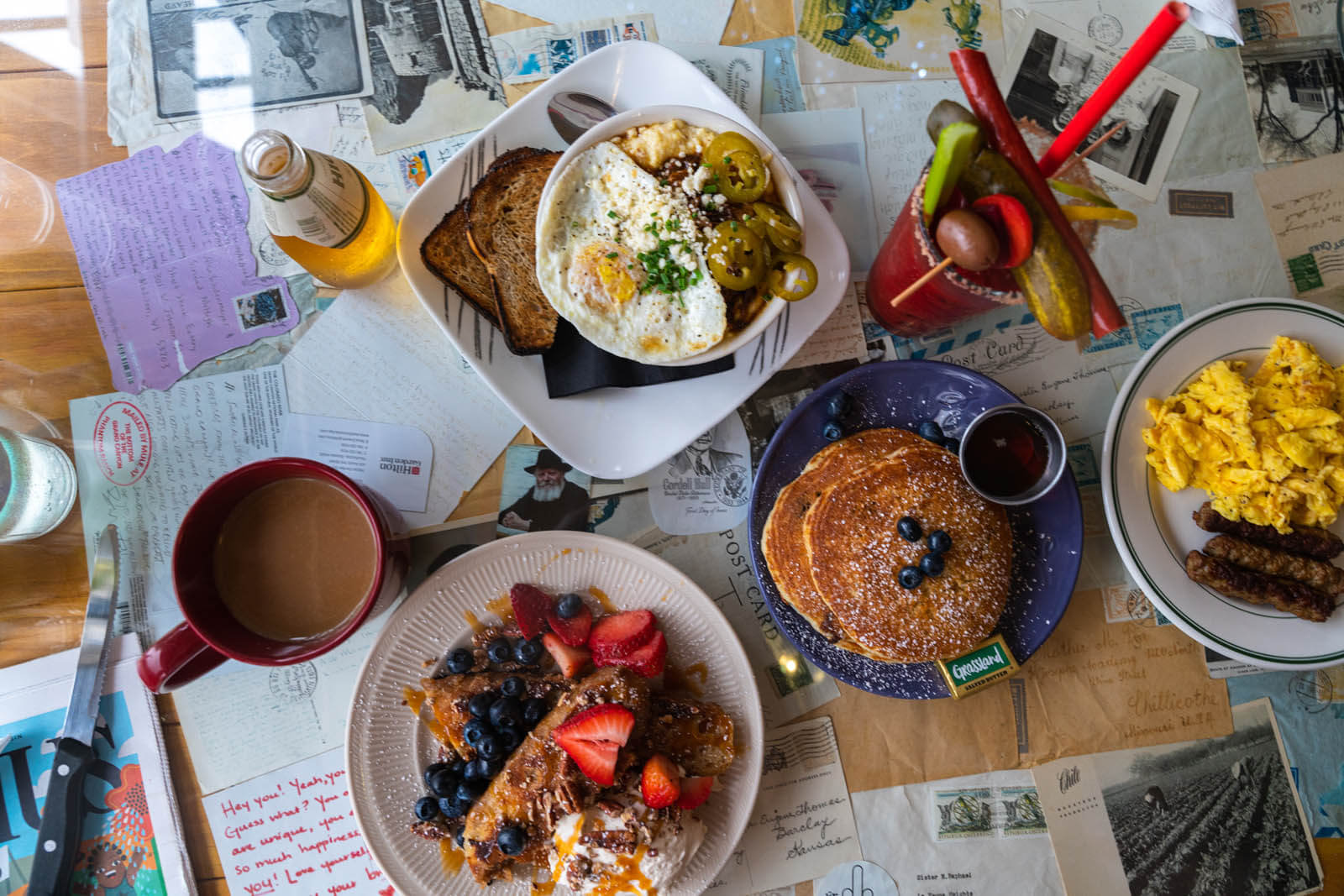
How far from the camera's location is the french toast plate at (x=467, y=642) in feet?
4.38

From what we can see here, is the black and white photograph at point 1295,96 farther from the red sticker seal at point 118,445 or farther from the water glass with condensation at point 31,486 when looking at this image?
the water glass with condensation at point 31,486

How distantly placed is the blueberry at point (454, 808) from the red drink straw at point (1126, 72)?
1.41 meters

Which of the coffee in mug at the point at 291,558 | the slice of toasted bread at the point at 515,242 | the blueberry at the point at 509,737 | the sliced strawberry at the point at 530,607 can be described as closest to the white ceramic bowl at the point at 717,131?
the slice of toasted bread at the point at 515,242

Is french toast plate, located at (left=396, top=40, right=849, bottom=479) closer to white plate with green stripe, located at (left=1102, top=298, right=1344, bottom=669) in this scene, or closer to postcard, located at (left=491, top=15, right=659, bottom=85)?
postcard, located at (left=491, top=15, right=659, bottom=85)

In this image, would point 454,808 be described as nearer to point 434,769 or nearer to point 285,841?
point 434,769

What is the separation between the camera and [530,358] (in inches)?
53.8

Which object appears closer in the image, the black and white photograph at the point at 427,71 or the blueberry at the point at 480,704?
the blueberry at the point at 480,704

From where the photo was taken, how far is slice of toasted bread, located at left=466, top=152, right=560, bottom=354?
135 centimetres

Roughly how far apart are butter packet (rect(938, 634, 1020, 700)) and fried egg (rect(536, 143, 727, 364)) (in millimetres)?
736

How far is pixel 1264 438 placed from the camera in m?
1.39

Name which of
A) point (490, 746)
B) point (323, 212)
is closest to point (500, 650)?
point (490, 746)

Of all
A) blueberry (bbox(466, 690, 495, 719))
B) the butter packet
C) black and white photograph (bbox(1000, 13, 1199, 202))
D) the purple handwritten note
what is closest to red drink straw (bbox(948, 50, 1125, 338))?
black and white photograph (bbox(1000, 13, 1199, 202))

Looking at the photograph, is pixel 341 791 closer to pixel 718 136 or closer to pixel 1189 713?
pixel 718 136

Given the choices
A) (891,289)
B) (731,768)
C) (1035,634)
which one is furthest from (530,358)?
(1035,634)
